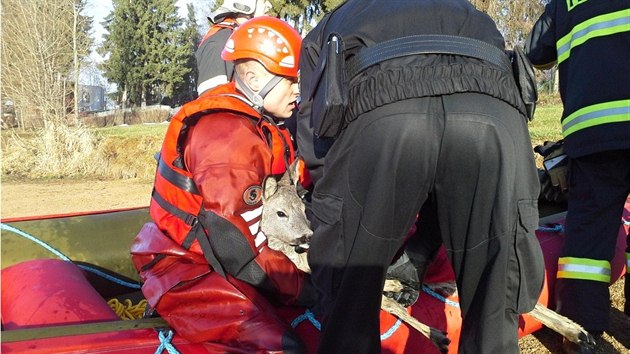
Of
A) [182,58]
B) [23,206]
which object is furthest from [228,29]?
[182,58]

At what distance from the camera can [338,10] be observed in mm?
2314

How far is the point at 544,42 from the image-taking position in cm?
364

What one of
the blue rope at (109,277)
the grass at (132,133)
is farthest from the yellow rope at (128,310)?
the grass at (132,133)

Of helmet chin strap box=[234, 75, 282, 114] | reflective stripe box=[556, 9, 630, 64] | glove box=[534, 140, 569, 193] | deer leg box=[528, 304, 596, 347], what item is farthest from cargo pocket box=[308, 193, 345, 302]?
glove box=[534, 140, 569, 193]

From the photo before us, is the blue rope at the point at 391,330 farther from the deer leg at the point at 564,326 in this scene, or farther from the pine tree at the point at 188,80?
the pine tree at the point at 188,80

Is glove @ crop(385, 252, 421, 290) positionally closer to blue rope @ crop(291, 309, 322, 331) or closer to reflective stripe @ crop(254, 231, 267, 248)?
blue rope @ crop(291, 309, 322, 331)

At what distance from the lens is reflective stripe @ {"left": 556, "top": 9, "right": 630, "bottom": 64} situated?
3072 mm

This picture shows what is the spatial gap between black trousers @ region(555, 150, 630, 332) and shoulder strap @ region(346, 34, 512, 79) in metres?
1.60

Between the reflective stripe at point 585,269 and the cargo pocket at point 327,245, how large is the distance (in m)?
1.90

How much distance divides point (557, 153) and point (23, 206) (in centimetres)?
944

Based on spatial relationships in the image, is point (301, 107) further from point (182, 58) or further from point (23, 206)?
point (182, 58)

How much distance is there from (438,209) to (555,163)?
240cm

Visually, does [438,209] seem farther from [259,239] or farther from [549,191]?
[549,191]

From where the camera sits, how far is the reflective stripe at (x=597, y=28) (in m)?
3.07
